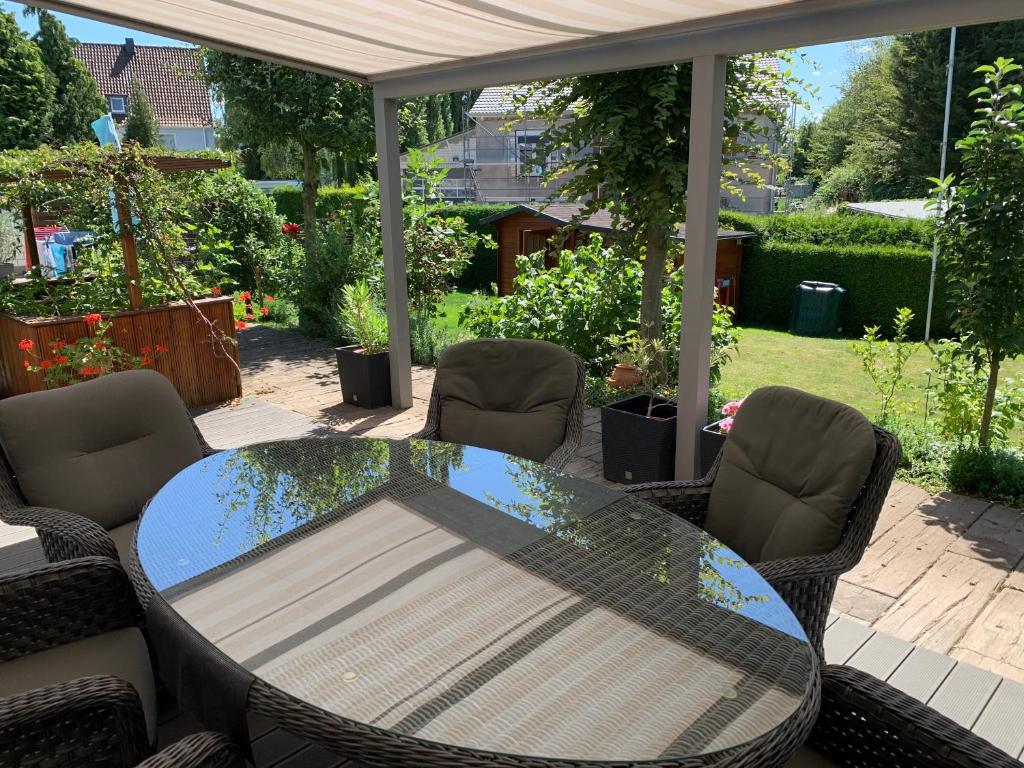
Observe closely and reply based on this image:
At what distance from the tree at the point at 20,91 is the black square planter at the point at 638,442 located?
82.4ft

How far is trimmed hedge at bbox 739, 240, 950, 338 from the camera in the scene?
1202 centimetres

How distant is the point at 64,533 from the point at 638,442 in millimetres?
2943

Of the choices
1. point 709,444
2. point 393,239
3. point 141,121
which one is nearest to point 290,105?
point 393,239

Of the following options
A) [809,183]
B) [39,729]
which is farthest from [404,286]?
[809,183]

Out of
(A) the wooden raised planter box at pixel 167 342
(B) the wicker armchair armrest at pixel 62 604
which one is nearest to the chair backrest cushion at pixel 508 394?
(B) the wicker armchair armrest at pixel 62 604

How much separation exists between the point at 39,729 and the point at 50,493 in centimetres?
129

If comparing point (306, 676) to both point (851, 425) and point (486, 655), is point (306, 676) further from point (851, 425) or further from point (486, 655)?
point (851, 425)

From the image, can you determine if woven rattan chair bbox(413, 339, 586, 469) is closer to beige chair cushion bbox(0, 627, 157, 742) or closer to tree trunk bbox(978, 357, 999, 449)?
beige chair cushion bbox(0, 627, 157, 742)

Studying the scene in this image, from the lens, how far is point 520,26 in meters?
3.49

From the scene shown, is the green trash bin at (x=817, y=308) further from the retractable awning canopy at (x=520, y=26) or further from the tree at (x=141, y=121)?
the tree at (x=141, y=121)

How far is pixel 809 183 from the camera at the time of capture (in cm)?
3009

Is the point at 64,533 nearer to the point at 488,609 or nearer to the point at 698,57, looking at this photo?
the point at 488,609

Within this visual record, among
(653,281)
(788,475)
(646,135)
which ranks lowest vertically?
(788,475)

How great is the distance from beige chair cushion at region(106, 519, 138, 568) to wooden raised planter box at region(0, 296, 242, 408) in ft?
11.2
